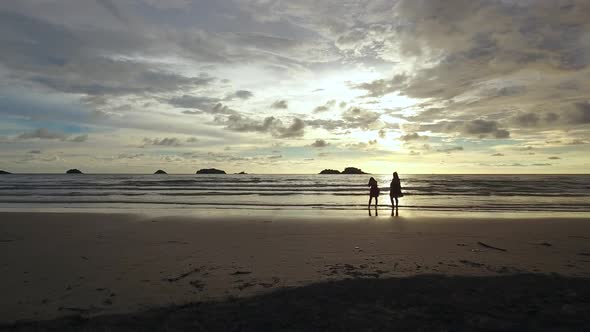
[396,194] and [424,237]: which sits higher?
[396,194]

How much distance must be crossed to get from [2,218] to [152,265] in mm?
13329

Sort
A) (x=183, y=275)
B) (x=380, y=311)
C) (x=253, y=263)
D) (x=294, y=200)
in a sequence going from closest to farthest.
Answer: (x=380, y=311)
(x=183, y=275)
(x=253, y=263)
(x=294, y=200)

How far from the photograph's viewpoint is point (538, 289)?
5.67m

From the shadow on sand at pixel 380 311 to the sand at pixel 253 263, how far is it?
6cm

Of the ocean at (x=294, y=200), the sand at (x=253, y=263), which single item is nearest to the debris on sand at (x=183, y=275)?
the sand at (x=253, y=263)

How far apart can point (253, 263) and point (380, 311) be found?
12.2 ft

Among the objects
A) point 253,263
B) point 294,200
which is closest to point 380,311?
point 253,263

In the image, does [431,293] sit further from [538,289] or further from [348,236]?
[348,236]

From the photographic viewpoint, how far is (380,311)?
4824 millimetres

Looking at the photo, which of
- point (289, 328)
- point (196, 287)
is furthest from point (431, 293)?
point (196, 287)

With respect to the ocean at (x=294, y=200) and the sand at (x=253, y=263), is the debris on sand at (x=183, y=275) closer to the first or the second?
the sand at (x=253, y=263)

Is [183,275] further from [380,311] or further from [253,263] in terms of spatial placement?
[380,311]

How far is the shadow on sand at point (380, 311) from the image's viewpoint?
4.41 m

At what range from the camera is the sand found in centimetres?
550
